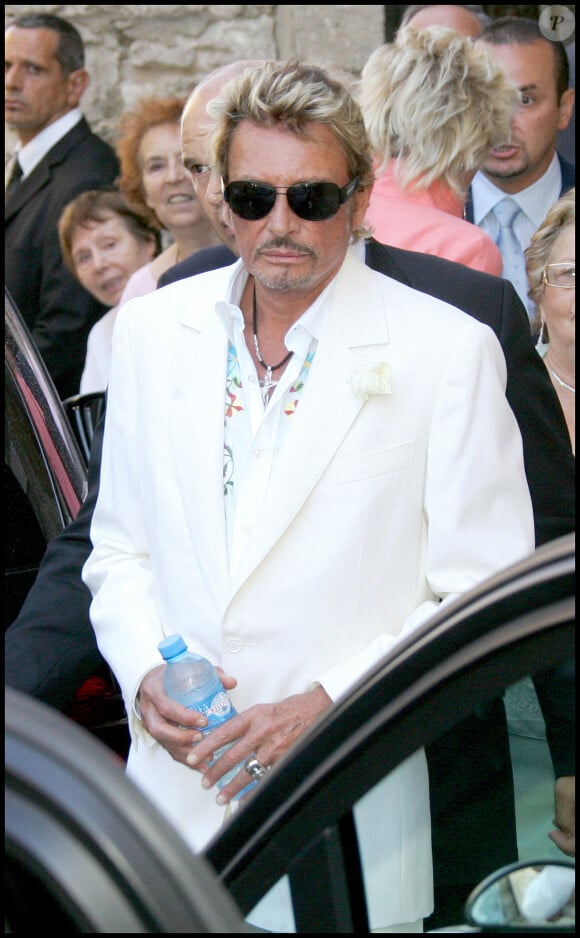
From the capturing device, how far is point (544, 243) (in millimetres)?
3418

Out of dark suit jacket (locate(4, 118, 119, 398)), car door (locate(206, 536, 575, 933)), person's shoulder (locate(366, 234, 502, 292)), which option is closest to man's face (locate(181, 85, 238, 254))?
person's shoulder (locate(366, 234, 502, 292))

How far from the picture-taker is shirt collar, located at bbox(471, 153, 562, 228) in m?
4.36

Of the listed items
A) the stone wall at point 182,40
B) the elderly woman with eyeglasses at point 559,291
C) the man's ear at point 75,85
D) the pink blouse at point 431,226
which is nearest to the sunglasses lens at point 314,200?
the pink blouse at point 431,226

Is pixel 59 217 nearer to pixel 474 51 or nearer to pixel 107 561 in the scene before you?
pixel 474 51

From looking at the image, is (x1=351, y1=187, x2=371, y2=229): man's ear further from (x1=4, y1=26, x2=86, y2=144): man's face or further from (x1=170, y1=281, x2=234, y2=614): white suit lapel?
(x1=4, y1=26, x2=86, y2=144): man's face

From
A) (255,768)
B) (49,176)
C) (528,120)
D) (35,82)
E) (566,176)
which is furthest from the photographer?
(35,82)

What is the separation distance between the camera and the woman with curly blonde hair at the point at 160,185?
15.3 feet

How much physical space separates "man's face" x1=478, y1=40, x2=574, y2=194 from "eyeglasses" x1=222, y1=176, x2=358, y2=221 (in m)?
2.10

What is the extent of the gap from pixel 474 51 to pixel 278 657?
1.73 meters

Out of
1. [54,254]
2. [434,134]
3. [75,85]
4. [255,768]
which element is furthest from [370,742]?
[75,85]

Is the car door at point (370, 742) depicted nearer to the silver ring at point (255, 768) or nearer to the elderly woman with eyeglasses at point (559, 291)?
the silver ring at point (255, 768)

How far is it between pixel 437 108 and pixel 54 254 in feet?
8.84

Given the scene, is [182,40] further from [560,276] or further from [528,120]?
[560,276]

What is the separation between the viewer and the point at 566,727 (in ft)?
4.36
